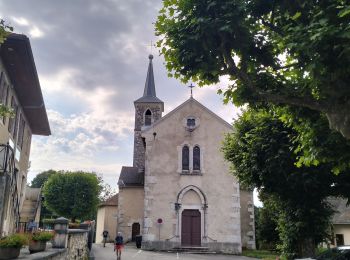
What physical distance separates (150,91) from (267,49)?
40684mm

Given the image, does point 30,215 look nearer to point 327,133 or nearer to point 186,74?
Answer: point 186,74

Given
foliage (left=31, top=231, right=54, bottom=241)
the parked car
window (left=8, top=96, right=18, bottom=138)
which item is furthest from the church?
foliage (left=31, top=231, right=54, bottom=241)

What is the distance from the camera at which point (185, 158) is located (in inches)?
1153

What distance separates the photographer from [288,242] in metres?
17.6

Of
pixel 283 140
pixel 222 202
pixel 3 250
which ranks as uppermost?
pixel 283 140

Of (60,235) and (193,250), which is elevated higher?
(60,235)

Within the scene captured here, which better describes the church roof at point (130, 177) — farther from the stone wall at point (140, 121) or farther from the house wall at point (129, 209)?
the stone wall at point (140, 121)

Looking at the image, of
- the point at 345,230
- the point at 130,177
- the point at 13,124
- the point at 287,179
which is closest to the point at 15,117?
the point at 13,124

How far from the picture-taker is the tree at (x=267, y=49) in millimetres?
7141

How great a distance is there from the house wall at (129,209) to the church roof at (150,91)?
16.5 metres

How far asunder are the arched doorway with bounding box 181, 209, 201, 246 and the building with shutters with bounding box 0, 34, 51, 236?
12.3 metres

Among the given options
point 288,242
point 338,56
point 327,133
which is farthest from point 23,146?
point 338,56

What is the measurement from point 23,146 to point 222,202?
15065 millimetres

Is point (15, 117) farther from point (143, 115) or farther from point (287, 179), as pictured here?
point (143, 115)
